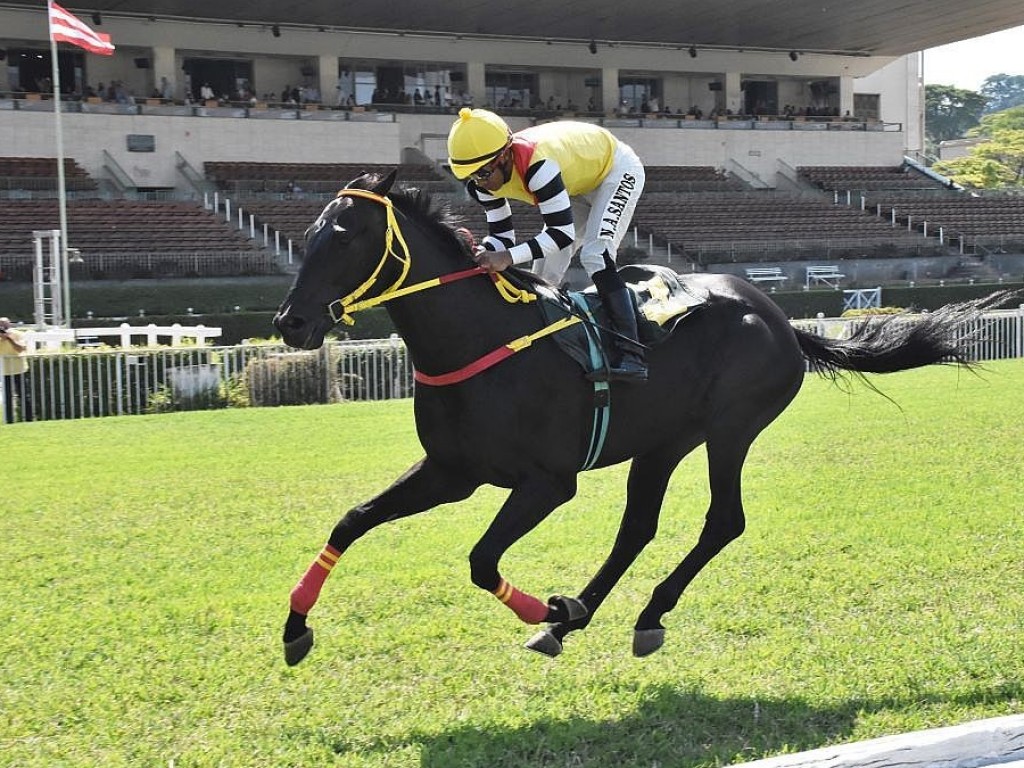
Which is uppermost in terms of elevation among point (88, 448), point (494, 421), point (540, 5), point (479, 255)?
point (540, 5)

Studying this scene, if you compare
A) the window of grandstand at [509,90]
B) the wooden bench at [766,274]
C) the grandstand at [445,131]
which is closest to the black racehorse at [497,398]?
the grandstand at [445,131]

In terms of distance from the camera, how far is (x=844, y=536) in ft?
24.9

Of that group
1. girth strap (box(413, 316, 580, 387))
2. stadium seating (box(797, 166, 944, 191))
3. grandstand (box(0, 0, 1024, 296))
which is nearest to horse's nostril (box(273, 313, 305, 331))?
girth strap (box(413, 316, 580, 387))

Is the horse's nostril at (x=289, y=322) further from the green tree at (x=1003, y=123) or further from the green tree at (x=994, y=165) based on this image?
the green tree at (x=1003, y=123)

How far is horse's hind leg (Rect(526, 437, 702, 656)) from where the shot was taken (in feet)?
18.8

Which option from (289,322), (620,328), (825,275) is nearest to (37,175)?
(825,275)

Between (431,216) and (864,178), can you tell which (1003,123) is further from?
(431,216)

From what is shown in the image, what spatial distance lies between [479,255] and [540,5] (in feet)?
127

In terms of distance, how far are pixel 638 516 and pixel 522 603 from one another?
3.66 ft

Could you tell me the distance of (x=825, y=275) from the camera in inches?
1518

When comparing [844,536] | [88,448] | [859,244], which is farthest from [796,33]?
[844,536]

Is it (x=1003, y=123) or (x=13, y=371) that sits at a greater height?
(x=1003, y=123)

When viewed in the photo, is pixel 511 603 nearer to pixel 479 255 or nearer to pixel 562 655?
pixel 562 655

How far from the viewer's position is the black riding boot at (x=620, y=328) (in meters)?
5.34
